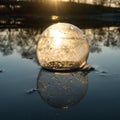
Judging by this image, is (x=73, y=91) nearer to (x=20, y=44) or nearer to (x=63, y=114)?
(x=63, y=114)

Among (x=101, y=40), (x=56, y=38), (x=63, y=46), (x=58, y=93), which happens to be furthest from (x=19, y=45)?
(x=58, y=93)

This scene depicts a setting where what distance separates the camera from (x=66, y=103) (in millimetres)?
6996

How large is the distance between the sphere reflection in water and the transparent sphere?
0.33m

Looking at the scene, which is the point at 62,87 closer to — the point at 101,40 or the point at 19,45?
the point at 19,45

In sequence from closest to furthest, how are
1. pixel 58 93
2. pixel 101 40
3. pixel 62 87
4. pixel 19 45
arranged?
pixel 58 93, pixel 62 87, pixel 19 45, pixel 101 40

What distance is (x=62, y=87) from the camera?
802 cm

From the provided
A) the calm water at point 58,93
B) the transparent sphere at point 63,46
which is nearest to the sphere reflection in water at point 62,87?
the calm water at point 58,93

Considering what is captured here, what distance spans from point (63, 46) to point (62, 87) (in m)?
1.31

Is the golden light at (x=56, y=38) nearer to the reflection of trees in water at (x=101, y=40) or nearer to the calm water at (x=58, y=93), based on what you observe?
the calm water at (x=58, y=93)

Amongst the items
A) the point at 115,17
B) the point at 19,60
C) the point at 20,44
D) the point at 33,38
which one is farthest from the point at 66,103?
the point at 115,17

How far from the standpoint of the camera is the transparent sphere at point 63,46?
29.6 ft

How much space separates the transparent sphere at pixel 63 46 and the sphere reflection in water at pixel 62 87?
0.33 metres

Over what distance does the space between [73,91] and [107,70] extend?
2451 mm

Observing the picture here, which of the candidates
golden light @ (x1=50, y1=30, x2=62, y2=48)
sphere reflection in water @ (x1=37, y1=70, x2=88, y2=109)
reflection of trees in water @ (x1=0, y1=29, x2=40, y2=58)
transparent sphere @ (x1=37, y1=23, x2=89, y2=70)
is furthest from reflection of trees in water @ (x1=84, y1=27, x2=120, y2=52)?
sphere reflection in water @ (x1=37, y1=70, x2=88, y2=109)
